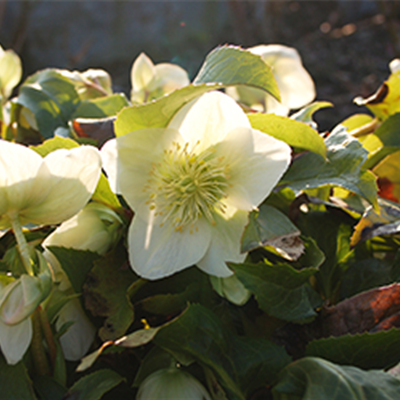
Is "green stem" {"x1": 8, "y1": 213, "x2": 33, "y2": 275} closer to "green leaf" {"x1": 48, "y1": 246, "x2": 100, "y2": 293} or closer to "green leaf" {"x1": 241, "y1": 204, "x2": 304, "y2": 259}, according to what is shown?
"green leaf" {"x1": 48, "y1": 246, "x2": 100, "y2": 293}

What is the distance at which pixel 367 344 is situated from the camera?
0.33 metres

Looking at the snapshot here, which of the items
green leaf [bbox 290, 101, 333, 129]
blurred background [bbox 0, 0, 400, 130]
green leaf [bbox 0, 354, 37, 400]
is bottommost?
blurred background [bbox 0, 0, 400, 130]

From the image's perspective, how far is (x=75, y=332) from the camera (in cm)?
39

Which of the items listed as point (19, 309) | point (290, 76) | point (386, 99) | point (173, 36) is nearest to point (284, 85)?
point (290, 76)

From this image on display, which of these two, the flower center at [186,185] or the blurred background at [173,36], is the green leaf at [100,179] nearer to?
the flower center at [186,185]

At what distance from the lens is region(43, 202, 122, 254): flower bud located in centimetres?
39

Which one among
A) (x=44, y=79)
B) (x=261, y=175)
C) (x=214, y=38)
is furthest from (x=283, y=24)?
(x=261, y=175)

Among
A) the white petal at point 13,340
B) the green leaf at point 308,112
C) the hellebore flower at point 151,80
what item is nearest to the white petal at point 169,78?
the hellebore flower at point 151,80

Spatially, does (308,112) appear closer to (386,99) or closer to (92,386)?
(386,99)

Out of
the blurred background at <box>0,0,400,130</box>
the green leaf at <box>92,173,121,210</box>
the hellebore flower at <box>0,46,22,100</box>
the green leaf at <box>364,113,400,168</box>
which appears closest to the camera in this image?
the green leaf at <box>92,173,121,210</box>

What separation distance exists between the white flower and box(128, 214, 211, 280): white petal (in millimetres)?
58

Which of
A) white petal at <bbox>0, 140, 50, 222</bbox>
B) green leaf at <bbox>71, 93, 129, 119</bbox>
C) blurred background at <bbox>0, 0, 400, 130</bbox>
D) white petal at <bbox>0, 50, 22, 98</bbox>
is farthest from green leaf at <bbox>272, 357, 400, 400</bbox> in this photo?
blurred background at <bbox>0, 0, 400, 130</bbox>

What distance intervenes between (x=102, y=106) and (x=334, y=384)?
0.40 meters

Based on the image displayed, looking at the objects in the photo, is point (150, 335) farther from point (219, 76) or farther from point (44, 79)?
point (44, 79)
